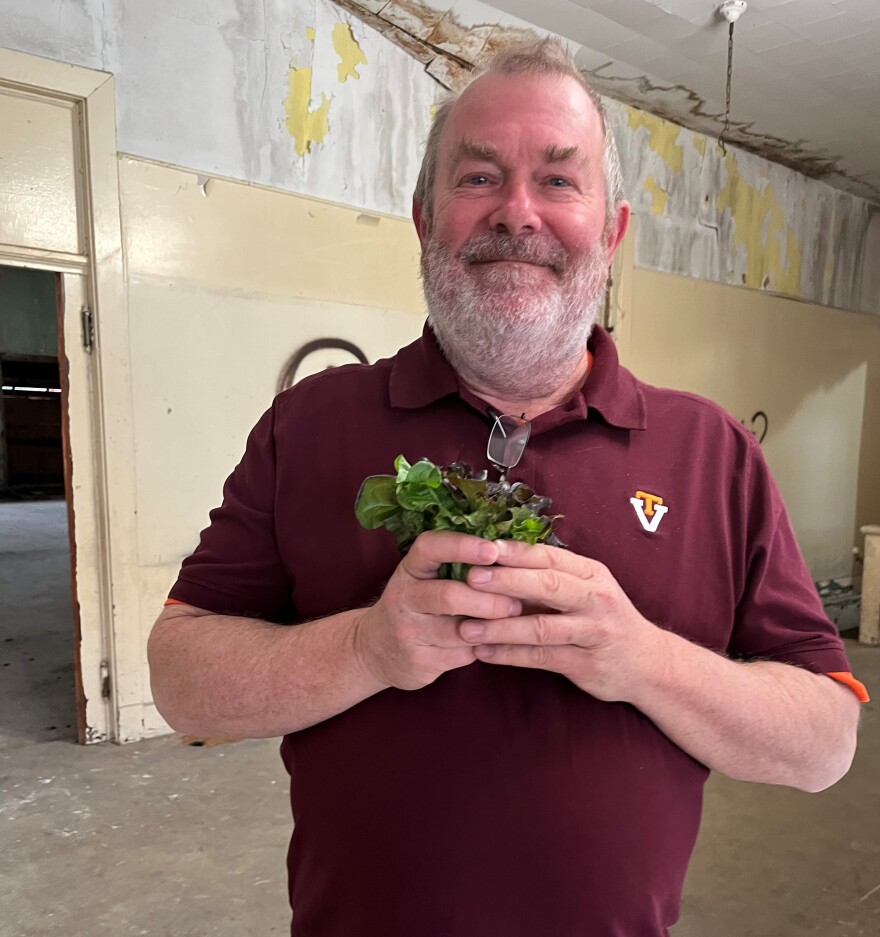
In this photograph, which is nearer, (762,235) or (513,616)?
(513,616)

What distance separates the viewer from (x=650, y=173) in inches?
181

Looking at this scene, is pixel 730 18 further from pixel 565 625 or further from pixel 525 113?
pixel 565 625

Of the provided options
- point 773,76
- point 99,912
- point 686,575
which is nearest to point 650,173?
point 773,76

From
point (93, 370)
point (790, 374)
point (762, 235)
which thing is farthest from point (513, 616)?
point (790, 374)

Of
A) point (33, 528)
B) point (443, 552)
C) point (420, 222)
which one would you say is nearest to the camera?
point (443, 552)

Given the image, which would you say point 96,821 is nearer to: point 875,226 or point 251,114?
point 251,114

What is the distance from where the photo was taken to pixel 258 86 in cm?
306

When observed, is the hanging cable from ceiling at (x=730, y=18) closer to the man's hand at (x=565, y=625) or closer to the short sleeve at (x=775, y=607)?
the short sleeve at (x=775, y=607)

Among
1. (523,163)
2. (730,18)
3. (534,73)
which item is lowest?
(523,163)

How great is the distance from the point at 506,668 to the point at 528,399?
1.35 feet

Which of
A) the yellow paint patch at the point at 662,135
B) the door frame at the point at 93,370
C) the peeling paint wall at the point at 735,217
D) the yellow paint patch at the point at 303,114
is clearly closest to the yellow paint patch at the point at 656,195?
the peeling paint wall at the point at 735,217

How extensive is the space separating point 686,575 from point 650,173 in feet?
13.8

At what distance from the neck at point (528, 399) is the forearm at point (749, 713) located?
0.40 m

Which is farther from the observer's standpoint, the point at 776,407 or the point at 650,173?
the point at 776,407
